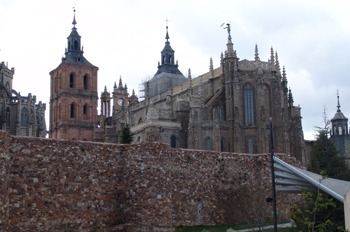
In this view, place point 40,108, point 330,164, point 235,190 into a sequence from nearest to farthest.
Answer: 1. point 330,164
2. point 235,190
3. point 40,108

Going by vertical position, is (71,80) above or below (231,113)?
above

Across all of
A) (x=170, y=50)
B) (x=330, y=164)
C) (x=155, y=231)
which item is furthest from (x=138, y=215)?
(x=170, y=50)

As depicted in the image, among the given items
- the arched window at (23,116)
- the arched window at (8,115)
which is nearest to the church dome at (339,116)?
the arched window at (23,116)

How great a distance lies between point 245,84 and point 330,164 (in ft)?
132

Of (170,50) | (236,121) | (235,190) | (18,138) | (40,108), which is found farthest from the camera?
(170,50)

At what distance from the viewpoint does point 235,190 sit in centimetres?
2950

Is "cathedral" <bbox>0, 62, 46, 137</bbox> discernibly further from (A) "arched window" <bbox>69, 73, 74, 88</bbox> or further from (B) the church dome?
(B) the church dome

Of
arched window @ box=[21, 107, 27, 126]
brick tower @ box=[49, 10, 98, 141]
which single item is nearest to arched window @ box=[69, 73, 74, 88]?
brick tower @ box=[49, 10, 98, 141]

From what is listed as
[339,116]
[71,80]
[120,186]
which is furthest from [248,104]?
[120,186]

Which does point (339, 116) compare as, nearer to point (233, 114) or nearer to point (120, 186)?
point (233, 114)

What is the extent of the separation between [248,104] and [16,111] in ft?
121

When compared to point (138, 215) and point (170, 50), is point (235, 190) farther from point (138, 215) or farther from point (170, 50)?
point (170, 50)

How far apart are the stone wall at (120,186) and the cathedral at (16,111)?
2195 inches

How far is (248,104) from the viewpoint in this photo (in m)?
66.6
